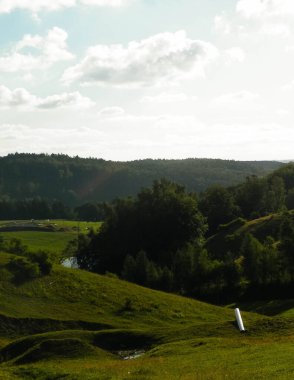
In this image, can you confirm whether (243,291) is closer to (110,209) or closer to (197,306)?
(197,306)

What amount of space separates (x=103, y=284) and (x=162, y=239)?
47.8 m

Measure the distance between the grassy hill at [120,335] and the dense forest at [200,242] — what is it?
42.9 ft

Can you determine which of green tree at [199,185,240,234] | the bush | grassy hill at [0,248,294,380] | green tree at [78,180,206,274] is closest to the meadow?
grassy hill at [0,248,294,380]

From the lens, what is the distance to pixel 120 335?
39.8 metres

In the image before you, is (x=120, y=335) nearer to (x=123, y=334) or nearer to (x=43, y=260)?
(x=123, y=334)

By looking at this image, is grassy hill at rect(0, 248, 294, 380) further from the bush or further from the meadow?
the bush

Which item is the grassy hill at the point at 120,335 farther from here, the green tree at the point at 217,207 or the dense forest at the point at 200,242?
the green tree at the point at 217,207

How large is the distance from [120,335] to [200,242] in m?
64.4

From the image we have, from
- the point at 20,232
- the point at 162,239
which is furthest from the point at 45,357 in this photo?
the point at 20,232

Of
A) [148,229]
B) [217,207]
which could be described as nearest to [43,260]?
[148,229]

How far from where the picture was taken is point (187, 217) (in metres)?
104

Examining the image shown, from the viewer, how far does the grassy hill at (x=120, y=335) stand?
25.8m

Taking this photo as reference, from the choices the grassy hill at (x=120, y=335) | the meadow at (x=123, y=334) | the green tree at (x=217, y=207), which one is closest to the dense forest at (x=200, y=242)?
the green tree at (x=217, y=207)

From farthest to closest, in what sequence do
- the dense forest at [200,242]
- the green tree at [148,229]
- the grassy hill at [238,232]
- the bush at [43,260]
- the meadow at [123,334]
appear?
1. the grassy hill at [238,232]
2. the green tree at [148,229]
3. the dense forest at [200,242]
4. the bush at [43,260]
5. the meadow at [123,334]
